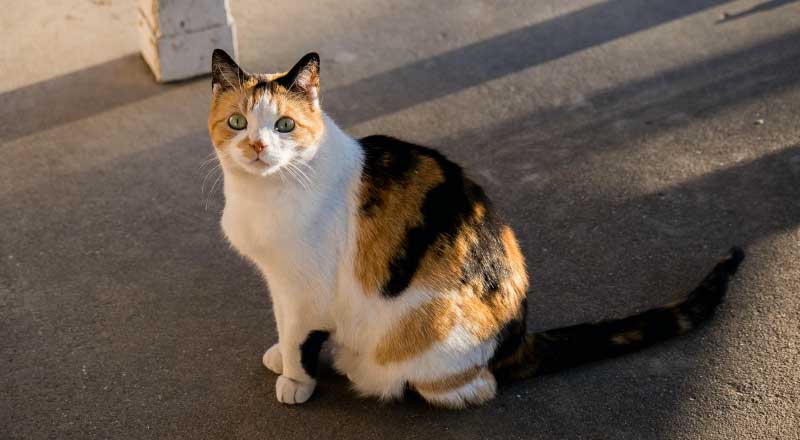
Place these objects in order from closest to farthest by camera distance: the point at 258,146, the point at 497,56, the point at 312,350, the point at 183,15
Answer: the point at 258,146
the point at 312,350
the point at 183,15
the point at 497,56

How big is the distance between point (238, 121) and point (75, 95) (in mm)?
2487

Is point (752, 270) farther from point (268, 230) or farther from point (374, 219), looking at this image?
point (268, 230)

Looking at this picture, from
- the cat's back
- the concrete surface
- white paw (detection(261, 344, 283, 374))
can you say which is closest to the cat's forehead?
the cat's back

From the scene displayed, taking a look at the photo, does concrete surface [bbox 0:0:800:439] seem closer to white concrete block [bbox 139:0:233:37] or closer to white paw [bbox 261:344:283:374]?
white paw [bbox 261:344:283:374]

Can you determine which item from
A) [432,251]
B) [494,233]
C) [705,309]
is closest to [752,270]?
[705,309]

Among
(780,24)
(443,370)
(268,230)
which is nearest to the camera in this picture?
(268,230)

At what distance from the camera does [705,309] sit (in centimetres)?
320

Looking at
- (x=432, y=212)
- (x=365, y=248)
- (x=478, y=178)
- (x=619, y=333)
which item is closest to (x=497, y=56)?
(x=478, y=178)

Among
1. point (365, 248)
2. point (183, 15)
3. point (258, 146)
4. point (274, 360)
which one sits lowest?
point (274, 360)

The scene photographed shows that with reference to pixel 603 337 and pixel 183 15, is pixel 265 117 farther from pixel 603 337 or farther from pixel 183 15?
pixel 183 15

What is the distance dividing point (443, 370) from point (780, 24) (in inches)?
137

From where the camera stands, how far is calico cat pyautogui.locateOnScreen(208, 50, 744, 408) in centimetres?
262

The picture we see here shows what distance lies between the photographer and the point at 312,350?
2.92 m

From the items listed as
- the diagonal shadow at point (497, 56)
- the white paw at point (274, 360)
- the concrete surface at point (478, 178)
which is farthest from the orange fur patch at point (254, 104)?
the diagonal shadow at point (497, 56)
